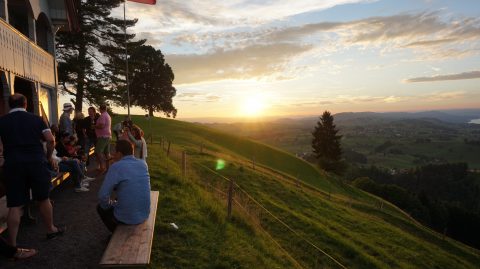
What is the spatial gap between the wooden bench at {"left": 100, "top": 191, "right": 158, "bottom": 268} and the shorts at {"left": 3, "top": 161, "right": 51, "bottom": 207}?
1560mm

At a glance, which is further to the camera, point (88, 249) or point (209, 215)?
point (209, 215)

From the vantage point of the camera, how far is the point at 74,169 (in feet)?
34.1

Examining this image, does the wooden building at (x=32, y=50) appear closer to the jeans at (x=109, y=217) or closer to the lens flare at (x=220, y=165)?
the jeans at (x=109, y=217)

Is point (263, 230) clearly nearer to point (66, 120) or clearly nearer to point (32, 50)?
point (66, 120)

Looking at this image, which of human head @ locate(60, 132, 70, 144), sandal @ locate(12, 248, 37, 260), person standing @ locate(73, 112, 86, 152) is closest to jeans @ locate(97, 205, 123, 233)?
sandal @ locate(12, 248, 37, 260)

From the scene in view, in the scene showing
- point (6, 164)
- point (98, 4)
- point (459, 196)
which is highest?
point (98, 4)

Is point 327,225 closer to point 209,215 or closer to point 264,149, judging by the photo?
point 209,215

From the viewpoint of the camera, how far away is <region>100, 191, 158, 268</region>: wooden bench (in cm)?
514

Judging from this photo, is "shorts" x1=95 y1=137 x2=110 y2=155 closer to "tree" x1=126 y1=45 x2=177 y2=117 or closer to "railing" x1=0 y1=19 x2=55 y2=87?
"railing" x1=0 y1=19 x2=55 y2=87

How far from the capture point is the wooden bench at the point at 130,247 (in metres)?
5.14

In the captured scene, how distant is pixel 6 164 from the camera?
235 inches

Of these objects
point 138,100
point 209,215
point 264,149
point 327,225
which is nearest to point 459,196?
point 264,149

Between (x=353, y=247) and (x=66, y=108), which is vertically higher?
(x=66, y=108)

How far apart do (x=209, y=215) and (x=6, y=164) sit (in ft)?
18.6
